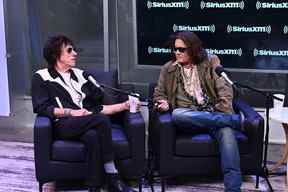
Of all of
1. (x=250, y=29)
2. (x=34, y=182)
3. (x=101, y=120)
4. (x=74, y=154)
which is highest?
(x=250, y=29)

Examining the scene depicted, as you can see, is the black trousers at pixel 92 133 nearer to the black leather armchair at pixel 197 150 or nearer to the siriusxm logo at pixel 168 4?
the black leather armchair at pixel 197 150

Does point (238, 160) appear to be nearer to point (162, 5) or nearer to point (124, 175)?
point (124, 175)

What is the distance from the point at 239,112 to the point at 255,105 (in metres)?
0.88

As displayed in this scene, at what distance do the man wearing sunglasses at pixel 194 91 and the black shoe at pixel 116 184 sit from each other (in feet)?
1.86

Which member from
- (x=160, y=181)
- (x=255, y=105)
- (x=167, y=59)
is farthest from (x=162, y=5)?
(x=160, y=181)

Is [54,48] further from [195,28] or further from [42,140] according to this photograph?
[195,28]

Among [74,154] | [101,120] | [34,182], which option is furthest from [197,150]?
[34,182]

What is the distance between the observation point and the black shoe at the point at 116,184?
11.7 ft

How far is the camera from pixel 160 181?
394 centimetres

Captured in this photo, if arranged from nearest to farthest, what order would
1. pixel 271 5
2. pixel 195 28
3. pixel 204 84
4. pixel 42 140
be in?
pixel 42 140, pixel 204 84, pixel 271 5, pixel 195 28

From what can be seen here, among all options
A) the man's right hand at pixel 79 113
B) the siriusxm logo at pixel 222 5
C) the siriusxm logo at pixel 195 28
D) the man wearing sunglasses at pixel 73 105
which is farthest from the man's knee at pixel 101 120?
the siriusxm logo at pixel 222 5

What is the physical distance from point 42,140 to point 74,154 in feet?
0.79

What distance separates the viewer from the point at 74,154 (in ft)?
11.9

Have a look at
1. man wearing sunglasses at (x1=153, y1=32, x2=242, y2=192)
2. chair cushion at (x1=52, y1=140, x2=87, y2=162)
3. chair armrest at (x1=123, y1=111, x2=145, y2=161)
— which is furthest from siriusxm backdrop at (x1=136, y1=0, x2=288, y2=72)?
chair cushion at (x1=52, y1=140, x2=87, y2=162)
